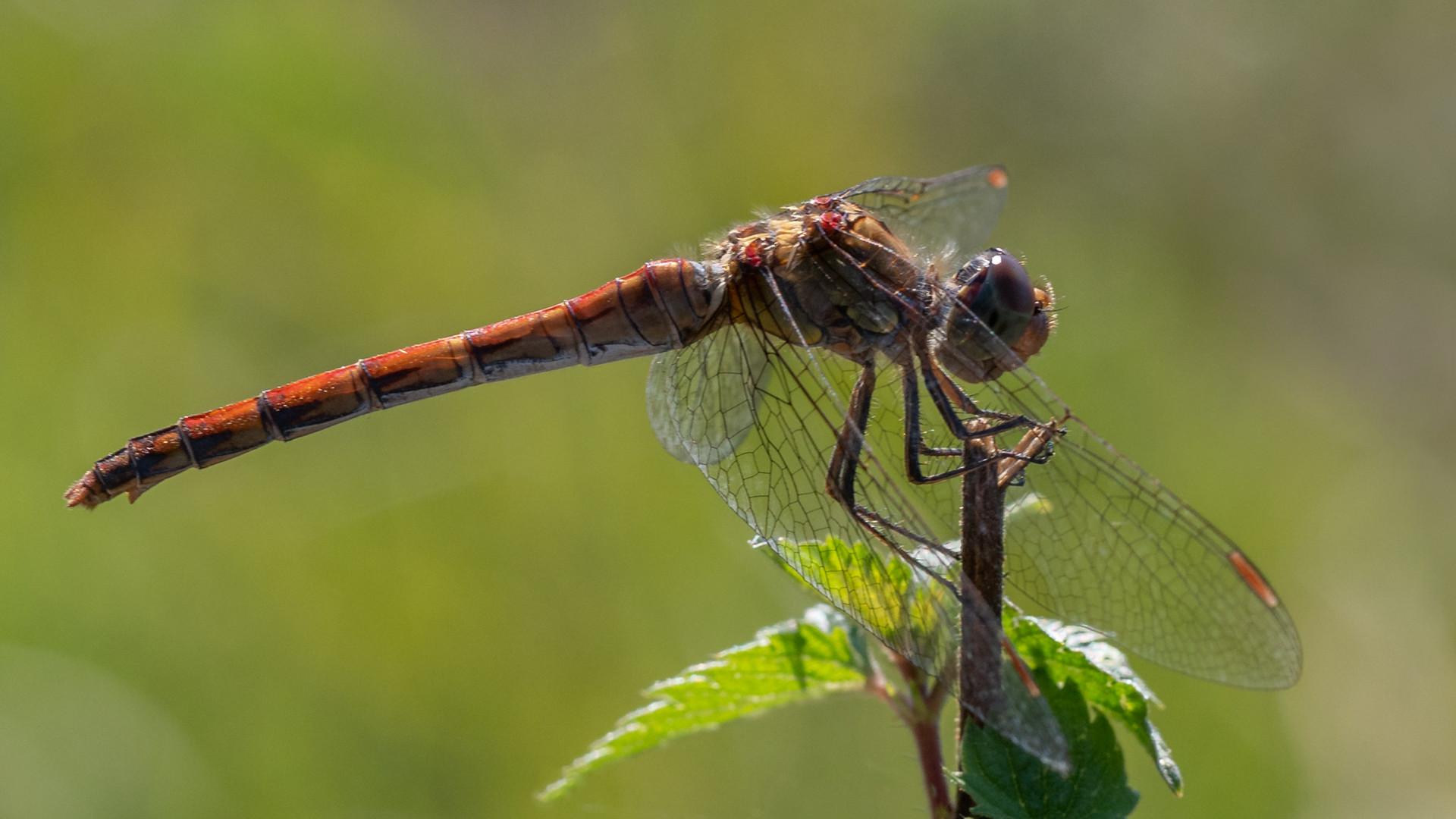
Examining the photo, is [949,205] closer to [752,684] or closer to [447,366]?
[447,366]

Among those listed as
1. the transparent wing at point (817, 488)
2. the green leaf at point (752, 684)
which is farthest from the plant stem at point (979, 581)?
the green leaf at point (752, 684)

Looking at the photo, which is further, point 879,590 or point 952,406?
point 952,406

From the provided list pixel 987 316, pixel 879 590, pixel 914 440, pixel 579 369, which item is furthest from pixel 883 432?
pixel 579 369

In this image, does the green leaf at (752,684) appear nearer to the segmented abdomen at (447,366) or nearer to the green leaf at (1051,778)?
the green leaf at (1051,778)

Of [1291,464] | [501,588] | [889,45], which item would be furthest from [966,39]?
[501,588]

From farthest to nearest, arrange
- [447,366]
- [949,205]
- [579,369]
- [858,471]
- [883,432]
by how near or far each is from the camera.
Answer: [579,369] → [949,205] → [447,366] → [883,432] → [858,471]

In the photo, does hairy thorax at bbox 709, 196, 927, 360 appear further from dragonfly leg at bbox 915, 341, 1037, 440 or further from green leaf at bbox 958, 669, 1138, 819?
green leaf at bbox 958, 669, 1138, 819
